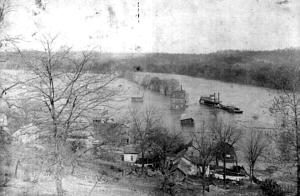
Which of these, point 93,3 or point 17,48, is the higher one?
point 93,3

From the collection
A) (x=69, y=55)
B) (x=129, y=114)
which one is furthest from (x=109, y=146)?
(x=69, y=55)

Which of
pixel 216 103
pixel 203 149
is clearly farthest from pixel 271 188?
pixel 216 103

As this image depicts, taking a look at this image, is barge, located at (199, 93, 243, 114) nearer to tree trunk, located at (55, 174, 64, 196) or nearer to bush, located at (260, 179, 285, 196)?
bush, located at (260, 179, 285, 196)

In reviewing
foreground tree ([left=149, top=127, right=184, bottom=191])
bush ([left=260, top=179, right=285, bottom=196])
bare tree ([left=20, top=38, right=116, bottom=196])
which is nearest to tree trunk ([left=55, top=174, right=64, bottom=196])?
bare tree ([left=20, top=38, right=116, bottom=196])

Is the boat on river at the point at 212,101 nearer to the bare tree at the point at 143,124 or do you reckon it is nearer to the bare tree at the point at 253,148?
the bare tree at the point at 253,148

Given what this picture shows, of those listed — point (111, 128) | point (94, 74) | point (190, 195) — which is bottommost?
point (190, 195)

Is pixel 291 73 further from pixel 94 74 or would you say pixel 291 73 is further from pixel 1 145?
pixel 1 145

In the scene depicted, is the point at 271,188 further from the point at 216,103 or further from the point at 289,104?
the point at 216,103
